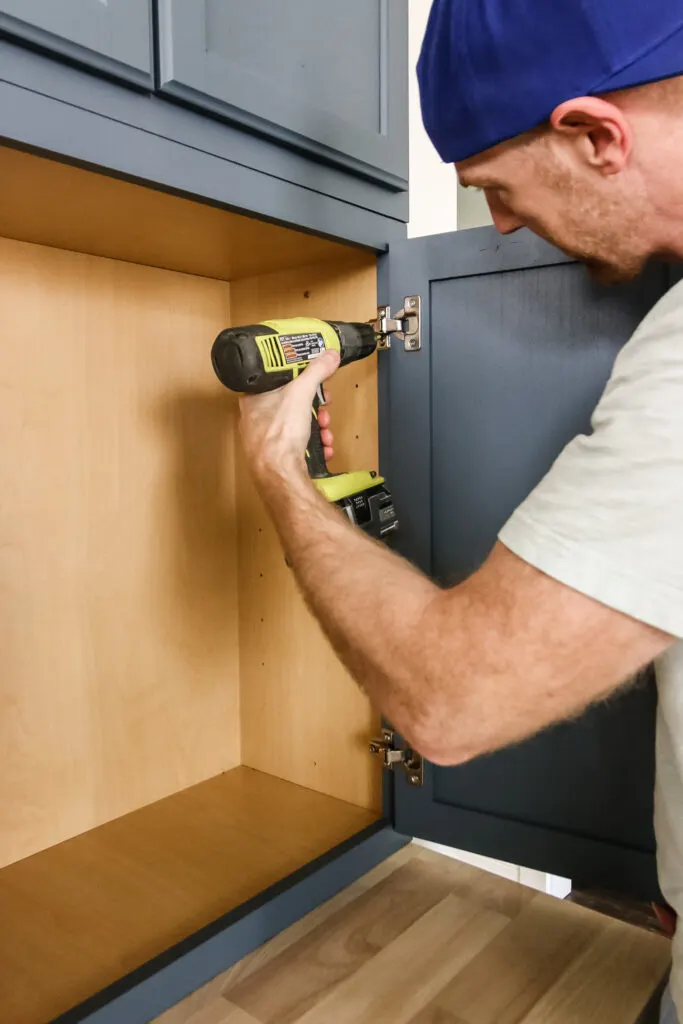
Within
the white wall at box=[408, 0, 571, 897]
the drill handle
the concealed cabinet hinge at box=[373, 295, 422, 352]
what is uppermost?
the white wall at box=[408, 0, 571, 897]

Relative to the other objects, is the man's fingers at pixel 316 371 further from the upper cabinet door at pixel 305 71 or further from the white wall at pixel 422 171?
the white wall at pixel 422 171

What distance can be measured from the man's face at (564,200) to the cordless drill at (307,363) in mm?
291

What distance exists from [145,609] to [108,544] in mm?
130

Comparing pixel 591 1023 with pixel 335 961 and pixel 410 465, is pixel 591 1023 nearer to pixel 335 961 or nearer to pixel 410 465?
pixel 335 961

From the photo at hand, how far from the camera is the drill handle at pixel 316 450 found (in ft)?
3.28

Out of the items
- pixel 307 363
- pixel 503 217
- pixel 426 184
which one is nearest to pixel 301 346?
pixel 307 363

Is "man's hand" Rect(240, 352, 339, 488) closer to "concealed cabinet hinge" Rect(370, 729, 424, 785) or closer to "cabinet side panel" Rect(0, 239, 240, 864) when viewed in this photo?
"cabinet side panel" Rect(0, 239, 240, 864)

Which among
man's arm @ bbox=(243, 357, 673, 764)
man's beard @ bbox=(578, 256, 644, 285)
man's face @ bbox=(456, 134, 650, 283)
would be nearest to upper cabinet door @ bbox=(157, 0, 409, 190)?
man's face @ bbox=(456, 134, 650, 283)

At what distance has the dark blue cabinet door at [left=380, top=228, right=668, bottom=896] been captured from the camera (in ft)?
3.02

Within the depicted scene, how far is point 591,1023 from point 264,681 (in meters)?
0.71

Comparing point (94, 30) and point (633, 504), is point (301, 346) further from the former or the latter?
point (633, 504)

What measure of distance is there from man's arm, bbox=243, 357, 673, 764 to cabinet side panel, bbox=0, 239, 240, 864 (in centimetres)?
53

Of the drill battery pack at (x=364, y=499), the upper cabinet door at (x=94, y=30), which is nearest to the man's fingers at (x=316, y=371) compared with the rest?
the drill battery pack at (x=364, y=499)

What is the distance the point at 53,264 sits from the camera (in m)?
1.11
